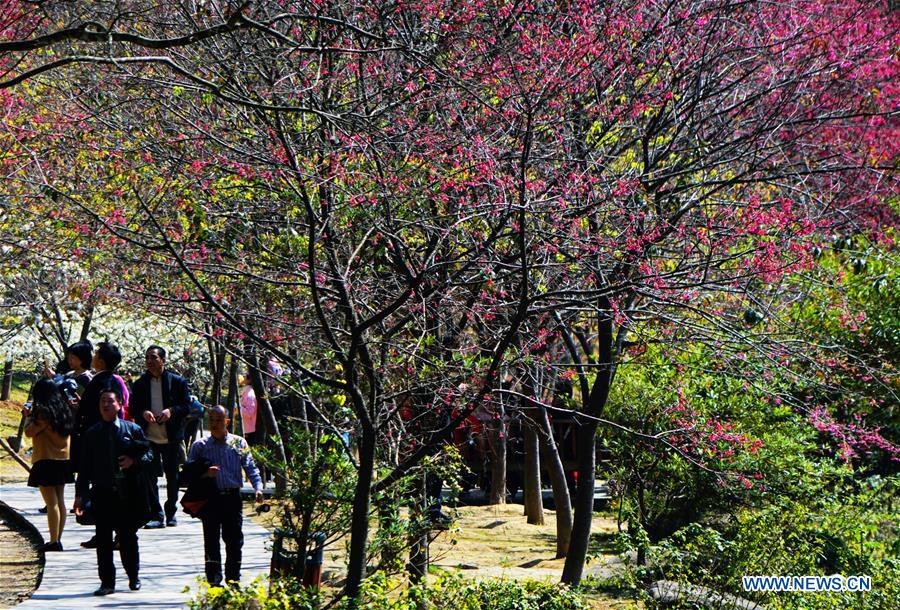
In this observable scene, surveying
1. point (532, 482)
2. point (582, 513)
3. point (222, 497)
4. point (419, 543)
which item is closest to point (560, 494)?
point (582, 513)

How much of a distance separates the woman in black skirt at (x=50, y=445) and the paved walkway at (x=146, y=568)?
52cm

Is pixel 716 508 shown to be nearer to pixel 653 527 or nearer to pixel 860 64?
pixel 653 527

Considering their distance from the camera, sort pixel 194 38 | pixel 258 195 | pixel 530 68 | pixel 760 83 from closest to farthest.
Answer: pixel 194 38 → pixel 530 68 → pixel 258 195 → pixel 760 83

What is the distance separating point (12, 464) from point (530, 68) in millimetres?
18256

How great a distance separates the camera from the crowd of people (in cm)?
867

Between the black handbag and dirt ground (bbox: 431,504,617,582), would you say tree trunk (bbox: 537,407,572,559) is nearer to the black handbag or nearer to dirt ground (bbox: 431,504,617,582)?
dirt ground (bbox: 431,504,617,582)

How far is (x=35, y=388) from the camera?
35.3 ft

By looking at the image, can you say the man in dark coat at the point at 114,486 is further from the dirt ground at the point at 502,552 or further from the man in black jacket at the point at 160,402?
the man in black jacket at the point at 160,402

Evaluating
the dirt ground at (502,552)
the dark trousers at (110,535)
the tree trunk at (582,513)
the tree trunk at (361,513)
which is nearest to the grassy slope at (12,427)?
the dirt ground at (502,552)

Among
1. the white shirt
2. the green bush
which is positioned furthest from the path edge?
the green bush

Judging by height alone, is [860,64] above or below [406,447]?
above

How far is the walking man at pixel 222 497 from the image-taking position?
8.62m

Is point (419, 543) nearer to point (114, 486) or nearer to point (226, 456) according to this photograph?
point (226, 456)

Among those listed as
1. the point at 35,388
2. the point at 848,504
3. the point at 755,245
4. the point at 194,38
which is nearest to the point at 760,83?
the point at 755,245
